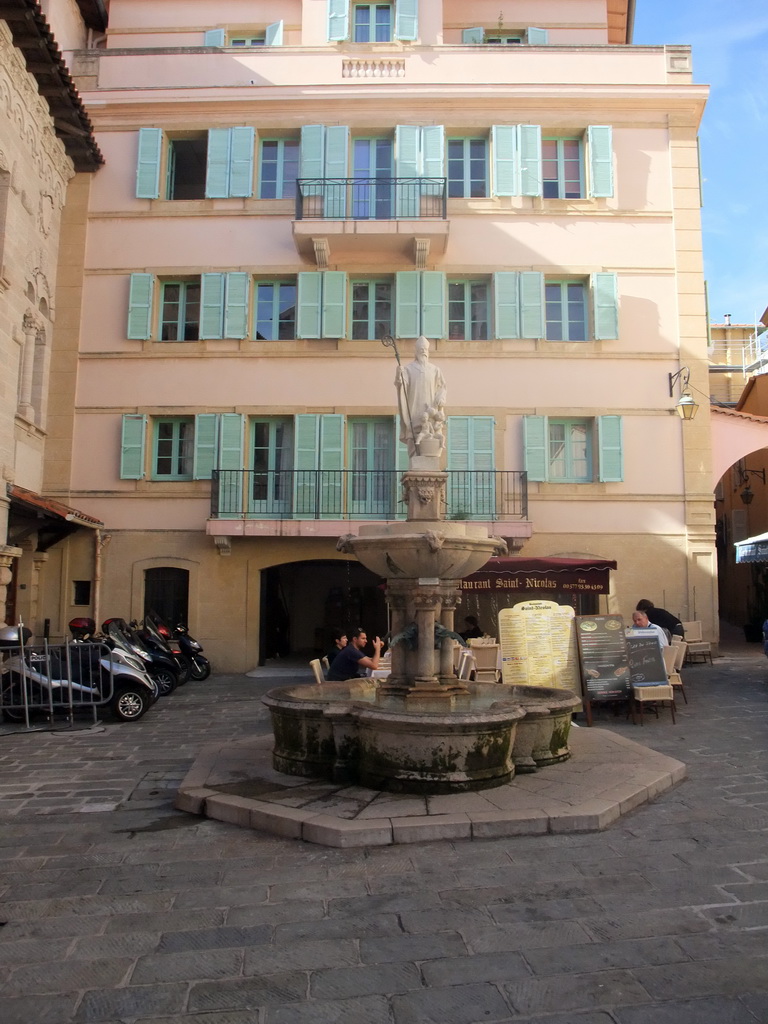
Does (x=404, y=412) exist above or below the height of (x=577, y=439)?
below

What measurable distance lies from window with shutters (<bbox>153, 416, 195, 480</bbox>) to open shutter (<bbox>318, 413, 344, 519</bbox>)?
9.16ft

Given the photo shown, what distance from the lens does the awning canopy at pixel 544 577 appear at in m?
12.9

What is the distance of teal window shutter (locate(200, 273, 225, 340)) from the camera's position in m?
17.5

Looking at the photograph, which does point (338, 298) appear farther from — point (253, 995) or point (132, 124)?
point (253, 995)

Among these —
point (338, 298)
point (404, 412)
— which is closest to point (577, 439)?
point (338, 298)

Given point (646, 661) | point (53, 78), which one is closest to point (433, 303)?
point (53, 78)

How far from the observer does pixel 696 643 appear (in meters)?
15.5

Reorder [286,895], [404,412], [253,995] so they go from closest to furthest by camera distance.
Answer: [253,995] → [286,895] → [404,412]

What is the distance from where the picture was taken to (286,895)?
4473 mm

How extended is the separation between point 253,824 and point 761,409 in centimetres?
2291

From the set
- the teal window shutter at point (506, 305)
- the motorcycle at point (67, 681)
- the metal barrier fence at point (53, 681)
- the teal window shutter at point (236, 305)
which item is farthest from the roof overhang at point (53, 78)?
the metal barrier fence at point (53, 681)

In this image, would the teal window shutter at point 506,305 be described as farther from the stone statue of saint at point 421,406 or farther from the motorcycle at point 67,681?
the motorcycle at point 67,681

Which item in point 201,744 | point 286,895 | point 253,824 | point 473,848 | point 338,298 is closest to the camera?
point 286,895

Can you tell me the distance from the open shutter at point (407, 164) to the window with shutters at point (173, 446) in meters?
6.39
